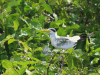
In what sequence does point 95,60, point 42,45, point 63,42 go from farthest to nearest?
point 42,45
point 95,60
point 63,42

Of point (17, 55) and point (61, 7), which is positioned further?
point (61, 7)

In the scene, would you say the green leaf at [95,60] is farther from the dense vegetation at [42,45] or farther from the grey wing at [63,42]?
the grey wing at [63,42]

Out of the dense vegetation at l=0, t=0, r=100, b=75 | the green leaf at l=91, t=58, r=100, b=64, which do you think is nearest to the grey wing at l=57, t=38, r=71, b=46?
the dense vegetation at l=0, t=0, r=100, b=75

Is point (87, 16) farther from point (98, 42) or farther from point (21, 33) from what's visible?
point (21, 33)

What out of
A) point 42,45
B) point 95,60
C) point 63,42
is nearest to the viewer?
point 63,42

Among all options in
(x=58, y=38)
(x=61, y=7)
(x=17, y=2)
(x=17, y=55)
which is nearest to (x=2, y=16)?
(x=17, y=2)

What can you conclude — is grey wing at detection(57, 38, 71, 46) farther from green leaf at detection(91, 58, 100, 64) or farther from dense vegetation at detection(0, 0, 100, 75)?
green leaf at detection(91, 58, 100, 64)

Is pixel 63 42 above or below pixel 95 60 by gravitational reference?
above

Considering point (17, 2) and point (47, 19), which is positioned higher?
point (17, 2)
